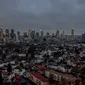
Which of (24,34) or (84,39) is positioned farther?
(24,34)

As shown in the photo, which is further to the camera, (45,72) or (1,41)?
(1,41)

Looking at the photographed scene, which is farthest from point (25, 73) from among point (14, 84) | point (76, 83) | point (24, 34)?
point (24, 34)

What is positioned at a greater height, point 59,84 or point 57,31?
point 57,31

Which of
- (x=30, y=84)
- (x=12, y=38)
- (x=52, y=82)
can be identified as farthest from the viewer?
Answer: (x=12, y=38)

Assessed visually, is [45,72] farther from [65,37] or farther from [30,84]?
[65,37]

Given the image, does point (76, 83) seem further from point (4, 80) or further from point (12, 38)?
point (12, 38)

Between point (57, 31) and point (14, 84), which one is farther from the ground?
point (57, 31)

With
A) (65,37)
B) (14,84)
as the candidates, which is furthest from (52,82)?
(65,37)

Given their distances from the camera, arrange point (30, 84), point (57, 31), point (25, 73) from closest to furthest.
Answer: point (30, 84), point (25, 73), point (57, 31)

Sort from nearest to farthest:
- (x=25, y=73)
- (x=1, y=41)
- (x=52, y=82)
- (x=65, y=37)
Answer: (x=52, y=82) < (x=25, y=73) < (x=1, y=41) < (x=65, y=37)
